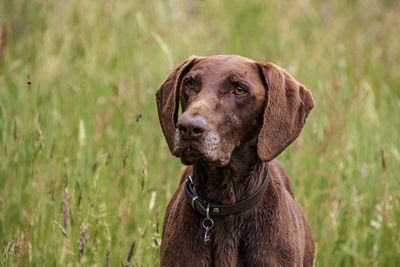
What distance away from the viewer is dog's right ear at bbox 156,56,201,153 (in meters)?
3.18

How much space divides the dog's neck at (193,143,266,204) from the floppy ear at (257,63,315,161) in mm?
167

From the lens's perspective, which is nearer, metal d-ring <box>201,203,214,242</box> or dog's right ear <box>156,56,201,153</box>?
Answer: metal d-ring <box>201,203,214,242</box>

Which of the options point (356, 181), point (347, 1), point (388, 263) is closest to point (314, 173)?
point (356, 181)

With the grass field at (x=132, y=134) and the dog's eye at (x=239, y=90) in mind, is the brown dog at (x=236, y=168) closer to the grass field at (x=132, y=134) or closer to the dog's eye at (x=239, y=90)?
the dog's eye at (x=239, y=90)

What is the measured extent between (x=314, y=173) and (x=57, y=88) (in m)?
2.37

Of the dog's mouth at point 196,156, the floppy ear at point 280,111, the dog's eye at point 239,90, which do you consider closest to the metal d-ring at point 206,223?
the dog's mouth at point 196,156

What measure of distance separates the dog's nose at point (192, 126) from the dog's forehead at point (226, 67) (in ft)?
1.43

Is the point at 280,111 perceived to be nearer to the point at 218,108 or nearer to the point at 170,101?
the point at 218,108

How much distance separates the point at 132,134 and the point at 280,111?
4.74 feet

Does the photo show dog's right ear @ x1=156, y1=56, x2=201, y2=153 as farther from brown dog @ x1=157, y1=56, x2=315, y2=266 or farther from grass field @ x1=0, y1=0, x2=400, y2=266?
grass field @ x1=0, y1=0, x2=400, y2=266

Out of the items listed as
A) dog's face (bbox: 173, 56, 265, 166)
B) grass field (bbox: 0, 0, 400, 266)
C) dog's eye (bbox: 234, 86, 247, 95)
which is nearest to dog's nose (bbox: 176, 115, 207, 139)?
dog's face (bbox: 173, 56, 265, 166)

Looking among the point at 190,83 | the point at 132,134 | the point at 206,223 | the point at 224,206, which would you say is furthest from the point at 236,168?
the point at 132,134

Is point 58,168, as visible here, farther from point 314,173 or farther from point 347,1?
point 347,1

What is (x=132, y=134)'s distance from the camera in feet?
13.5
